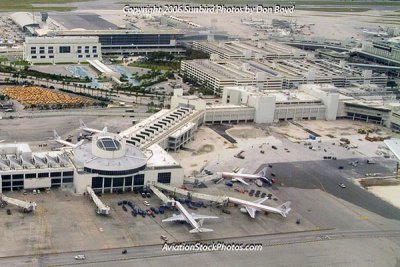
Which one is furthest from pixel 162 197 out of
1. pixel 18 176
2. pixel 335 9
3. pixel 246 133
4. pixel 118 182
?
pixel 335 9

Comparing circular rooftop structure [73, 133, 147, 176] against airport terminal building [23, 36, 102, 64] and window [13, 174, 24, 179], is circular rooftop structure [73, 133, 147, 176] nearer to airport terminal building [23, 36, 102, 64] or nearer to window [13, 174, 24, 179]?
window [13, 174, 24, 179]

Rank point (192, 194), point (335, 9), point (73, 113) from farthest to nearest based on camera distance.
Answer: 1. point (335, 9)
2. point (73, 113)
3. point (192, 194)

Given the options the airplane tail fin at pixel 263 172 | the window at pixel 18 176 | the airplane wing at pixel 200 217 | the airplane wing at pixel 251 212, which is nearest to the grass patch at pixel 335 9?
the airplane tail fin at pixel 263 172

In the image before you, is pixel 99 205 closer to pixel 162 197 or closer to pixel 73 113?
pixel 162 197

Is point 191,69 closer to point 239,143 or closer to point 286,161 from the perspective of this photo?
point 239,143

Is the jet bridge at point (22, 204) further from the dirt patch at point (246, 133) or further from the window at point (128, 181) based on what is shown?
the dirt patch at point (246, 133)

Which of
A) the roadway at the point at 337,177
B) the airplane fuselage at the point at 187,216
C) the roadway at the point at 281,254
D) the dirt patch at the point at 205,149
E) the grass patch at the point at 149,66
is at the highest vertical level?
the grass patch at the point at 149,66
